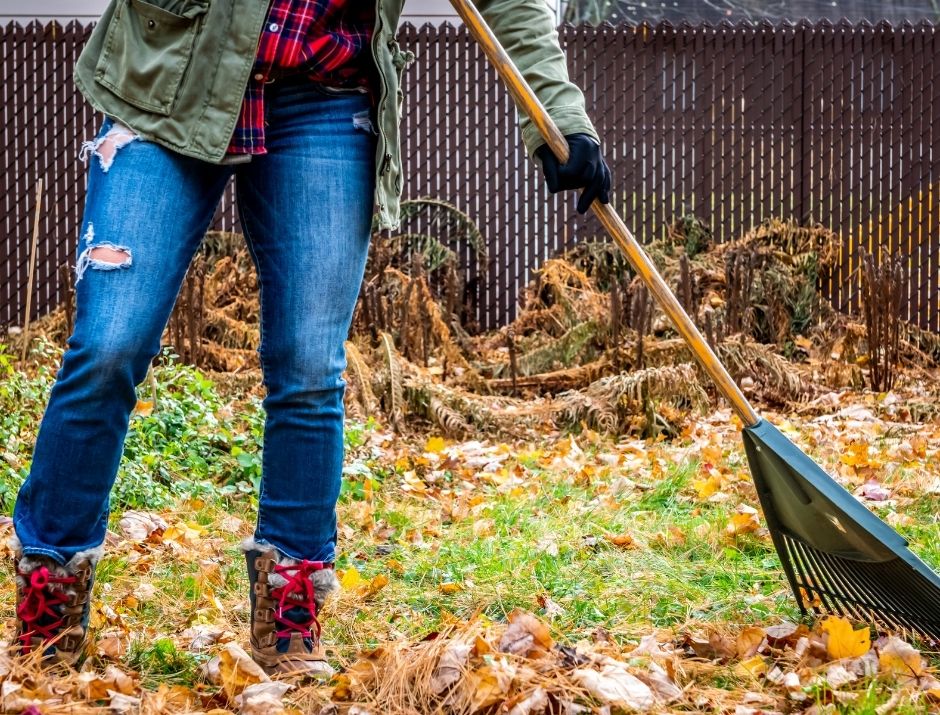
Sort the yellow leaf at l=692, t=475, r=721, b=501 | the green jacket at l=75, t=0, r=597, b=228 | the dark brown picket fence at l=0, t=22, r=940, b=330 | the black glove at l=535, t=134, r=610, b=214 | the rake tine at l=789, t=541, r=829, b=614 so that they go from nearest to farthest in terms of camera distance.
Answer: the green jacket at l=75, t=0, r=597, b=228
the black glove at l=535, t=134, r=610, b=214
the rake tine at l=789, t=541, r=829, b=614
the yellow leaf at l=692, t=475, r=721, b=501
the dark brown picket fence at l=0, t=22, r=940, b=330

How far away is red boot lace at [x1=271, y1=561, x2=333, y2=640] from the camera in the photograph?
78.5 inches

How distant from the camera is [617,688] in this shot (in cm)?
183

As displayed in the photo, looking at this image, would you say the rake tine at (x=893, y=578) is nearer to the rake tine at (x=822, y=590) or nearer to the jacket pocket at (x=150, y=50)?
the rake tine at (x=822, y=590)

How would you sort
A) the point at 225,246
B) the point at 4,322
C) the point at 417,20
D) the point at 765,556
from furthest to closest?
the point at 417,20 < the point at 4,322 < the point at 225,246 < the point at 765,556

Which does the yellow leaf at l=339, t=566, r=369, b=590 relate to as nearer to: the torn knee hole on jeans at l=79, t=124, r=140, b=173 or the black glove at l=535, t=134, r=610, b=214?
the black glove at l=535, t=134, r=610, b=214

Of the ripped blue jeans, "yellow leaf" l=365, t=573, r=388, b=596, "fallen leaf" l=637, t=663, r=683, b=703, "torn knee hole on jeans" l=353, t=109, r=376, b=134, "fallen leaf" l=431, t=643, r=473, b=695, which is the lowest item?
"yellow leaf" l=365, t=573, r=388, b=596

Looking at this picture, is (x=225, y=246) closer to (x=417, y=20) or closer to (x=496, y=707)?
(x=417, y=20)

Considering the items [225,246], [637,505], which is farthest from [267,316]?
[225,246]

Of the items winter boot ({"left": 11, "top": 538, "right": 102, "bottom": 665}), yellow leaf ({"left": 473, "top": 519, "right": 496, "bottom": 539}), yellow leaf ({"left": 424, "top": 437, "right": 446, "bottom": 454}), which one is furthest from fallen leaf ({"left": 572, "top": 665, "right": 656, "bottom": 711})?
yellow leaf ({"left": 424, "top": 437, "right": 446, "bottom": 454})

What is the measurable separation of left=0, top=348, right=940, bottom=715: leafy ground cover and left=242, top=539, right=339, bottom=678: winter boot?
66 millimetres

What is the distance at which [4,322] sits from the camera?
8219mm

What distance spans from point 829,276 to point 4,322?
6.36 meters

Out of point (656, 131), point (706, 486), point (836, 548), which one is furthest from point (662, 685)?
point (656, 131)

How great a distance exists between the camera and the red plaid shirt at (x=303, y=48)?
1854mm
